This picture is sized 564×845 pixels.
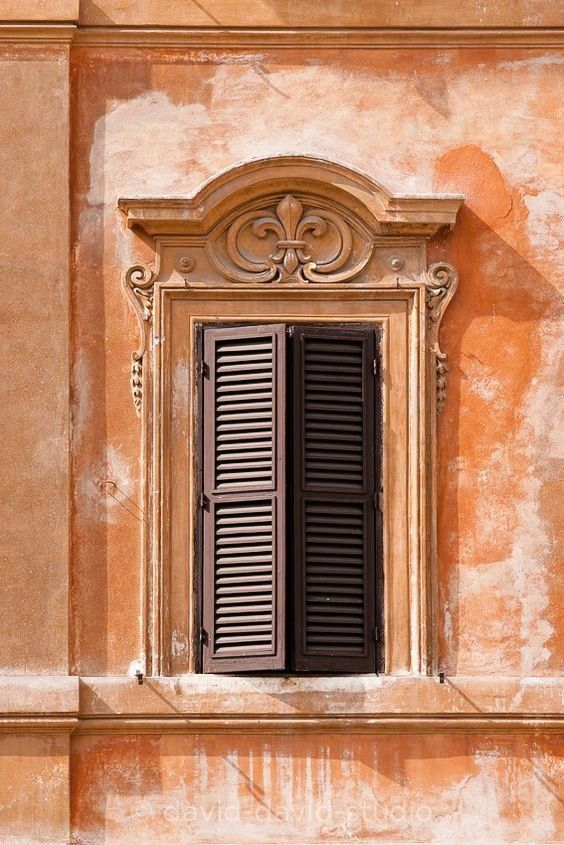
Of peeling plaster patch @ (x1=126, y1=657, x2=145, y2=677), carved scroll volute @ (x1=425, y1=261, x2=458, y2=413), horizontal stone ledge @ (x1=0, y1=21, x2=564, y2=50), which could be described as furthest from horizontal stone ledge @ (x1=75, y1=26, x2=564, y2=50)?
peeling plaster patch @ (x1=126, y1=657, x2=145, y2=677)

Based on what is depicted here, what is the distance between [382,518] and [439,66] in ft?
9.02

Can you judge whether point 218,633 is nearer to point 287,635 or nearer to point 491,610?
point 287,635

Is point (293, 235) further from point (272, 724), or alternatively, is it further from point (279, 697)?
point (272, 724)

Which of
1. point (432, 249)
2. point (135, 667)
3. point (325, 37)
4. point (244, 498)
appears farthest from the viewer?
point (325, 37)

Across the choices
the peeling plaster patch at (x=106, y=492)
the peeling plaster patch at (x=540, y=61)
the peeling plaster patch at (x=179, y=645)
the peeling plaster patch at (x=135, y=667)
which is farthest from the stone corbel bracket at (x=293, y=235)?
the peeling plaster patch at (x=135, y=667)

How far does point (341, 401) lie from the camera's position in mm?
17234

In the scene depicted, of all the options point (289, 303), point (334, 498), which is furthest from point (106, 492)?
point (289, 303)

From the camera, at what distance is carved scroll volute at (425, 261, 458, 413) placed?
17.3 meters

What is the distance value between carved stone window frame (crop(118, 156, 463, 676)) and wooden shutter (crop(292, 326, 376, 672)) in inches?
Result: 4.8

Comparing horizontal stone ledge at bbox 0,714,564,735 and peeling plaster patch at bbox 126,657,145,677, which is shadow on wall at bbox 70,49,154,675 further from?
horizontal stone ledge at bbox 0,714,564,735

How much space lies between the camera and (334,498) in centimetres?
1711

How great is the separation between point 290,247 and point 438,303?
0.93 metres

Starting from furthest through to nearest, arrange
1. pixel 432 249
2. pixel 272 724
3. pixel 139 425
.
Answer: pixel 432 249 → pixel 139 425 → pixel 272 724

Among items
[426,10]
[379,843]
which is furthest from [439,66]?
[379,843]
